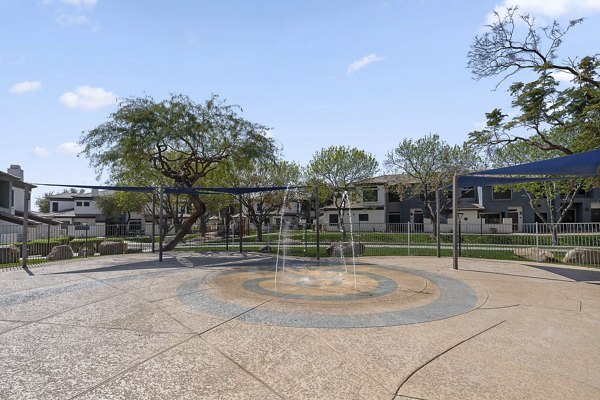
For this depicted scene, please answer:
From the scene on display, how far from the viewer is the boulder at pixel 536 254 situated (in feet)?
49.4

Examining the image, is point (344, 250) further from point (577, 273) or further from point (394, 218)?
point (394, 218)

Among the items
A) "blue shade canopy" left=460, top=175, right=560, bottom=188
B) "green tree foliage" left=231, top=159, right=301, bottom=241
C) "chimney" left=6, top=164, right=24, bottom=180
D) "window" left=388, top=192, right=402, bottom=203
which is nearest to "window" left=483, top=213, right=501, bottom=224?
"window" left=388, top=192, right=402, bottom=203

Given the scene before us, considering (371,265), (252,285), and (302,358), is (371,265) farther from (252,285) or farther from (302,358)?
(302,358)

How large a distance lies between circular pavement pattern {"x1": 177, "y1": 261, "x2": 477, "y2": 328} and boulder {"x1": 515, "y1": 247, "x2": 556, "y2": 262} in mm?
7637

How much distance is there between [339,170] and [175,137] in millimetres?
24018

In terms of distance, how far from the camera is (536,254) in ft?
50.1

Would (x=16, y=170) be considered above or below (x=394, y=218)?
above

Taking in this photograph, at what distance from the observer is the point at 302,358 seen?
4.32m

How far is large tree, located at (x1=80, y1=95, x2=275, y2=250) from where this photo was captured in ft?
58.3

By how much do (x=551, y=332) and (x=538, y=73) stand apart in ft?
61.0

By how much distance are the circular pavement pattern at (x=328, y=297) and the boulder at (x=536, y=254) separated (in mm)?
7637

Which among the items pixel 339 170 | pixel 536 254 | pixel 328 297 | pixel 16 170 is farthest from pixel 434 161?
pixel 16 170

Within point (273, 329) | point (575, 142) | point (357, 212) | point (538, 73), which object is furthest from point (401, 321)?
point (357, 212)

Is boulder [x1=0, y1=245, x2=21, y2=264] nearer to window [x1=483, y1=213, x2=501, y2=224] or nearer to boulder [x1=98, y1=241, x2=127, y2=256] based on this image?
boulder [x1=98, y1=241, x2=127, y2=256]
